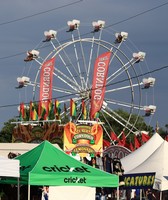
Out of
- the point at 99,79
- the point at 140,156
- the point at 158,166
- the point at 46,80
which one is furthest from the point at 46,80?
the point at 158,166

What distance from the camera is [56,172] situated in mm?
22156

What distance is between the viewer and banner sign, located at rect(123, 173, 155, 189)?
27062 millimetres

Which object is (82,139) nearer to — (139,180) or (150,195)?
(150,195)

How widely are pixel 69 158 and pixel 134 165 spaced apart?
29.7 ft

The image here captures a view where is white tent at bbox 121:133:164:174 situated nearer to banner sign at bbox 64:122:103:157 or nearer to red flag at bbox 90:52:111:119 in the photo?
banner sign at bbox 64:122:103:157

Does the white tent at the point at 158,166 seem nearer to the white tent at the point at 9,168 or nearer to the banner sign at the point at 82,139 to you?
the white tent at the point at 9,168

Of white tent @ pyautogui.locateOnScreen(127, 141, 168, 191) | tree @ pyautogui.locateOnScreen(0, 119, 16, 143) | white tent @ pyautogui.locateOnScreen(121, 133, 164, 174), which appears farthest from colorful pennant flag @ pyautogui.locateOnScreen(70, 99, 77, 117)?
tree @ pyautogui.locateOnScreen(0, 119, 16, 143)

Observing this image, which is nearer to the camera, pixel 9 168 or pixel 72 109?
pixel 9 168

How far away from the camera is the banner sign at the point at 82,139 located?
160 ft

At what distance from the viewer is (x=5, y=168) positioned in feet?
68.8

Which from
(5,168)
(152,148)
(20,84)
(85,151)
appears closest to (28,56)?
(20,84)

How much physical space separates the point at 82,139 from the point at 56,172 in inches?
1070

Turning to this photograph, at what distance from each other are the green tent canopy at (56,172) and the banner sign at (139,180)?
439 cm

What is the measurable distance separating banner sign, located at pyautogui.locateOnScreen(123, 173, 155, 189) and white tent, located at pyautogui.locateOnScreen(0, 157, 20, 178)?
7246mm
